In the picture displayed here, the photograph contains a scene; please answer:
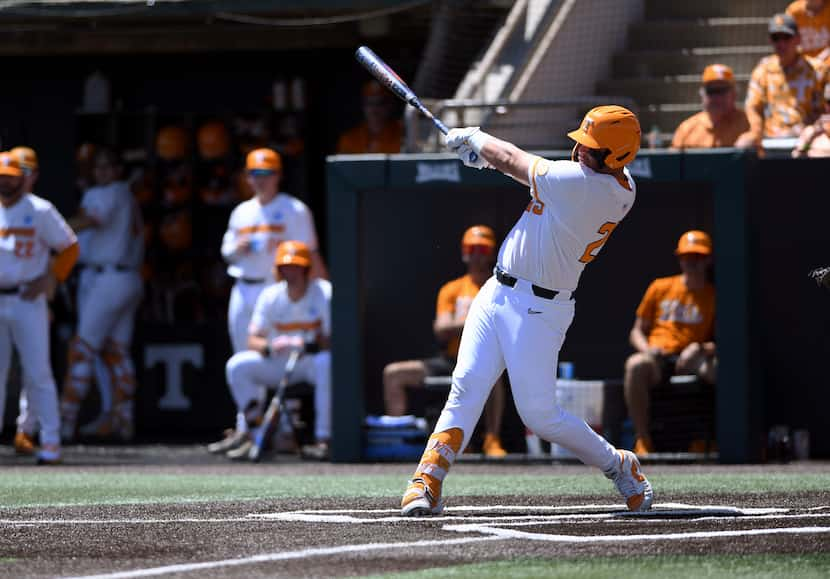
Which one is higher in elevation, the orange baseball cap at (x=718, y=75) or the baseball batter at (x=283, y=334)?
the orange baseball cap at (x=718, y=75)

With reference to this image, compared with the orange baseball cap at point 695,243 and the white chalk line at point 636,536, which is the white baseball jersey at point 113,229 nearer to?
the orange baseball cap at point 695,243

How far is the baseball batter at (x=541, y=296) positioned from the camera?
23.7 feet

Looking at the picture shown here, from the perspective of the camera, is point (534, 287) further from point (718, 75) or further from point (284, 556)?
point (718, 75)

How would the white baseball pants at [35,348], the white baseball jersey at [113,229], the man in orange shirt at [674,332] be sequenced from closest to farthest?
the man in orange shirt at [674,332] < the white baseball pants at [35,348] < the white baseball jersey at [113,229]

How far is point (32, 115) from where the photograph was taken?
16844mm

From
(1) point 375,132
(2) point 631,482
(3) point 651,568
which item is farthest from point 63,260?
(3) point 651,568

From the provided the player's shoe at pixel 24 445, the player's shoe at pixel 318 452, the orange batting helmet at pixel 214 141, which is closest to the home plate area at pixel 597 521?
the player's shoe at pixel 318 452

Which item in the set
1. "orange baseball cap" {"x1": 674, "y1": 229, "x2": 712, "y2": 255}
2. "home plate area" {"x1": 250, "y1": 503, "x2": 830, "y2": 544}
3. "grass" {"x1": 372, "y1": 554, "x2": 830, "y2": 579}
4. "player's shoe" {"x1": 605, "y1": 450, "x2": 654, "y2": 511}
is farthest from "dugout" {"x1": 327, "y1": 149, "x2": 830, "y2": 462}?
"grass" {"x1": 372, "y1": 554, "x2": 830, "y2": 579}

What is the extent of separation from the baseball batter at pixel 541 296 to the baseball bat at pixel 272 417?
523 centimetres

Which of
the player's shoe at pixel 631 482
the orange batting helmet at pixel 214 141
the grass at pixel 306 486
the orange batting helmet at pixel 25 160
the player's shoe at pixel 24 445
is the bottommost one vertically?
the grass at pixel 306 486

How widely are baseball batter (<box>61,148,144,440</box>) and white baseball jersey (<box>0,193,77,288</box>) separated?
7.57 feet

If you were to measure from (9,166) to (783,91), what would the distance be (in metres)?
5.25

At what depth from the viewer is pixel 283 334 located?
42.4 feet

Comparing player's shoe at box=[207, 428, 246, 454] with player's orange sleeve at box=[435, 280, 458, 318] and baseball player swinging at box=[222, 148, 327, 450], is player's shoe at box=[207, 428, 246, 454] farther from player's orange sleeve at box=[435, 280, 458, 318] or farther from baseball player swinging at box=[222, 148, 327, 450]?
player's orange sleeve at box=[435, 280, 458, 318]
